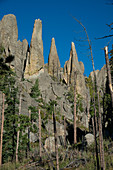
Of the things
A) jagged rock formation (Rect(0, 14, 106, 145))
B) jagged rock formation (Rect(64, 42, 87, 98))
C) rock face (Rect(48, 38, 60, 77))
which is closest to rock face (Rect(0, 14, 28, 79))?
jagged rock formation (Rect(0, 14, 106, 145))

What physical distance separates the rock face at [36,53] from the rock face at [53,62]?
9213 millimetres

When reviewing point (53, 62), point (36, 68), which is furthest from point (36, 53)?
point (53, 62)

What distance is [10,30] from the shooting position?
44.5m

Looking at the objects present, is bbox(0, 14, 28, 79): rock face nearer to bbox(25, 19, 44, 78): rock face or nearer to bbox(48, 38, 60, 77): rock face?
bbox(25, 19, 44, 78): rock face

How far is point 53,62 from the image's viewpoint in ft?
186

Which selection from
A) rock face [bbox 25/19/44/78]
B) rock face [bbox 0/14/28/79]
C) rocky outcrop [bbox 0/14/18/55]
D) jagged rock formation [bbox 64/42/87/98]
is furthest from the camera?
jagged rock formation [bbox 64/42/87/98]

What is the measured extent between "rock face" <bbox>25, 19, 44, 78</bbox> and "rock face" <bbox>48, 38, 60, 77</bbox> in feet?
30.2

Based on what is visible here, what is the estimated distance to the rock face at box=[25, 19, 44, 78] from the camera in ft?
143

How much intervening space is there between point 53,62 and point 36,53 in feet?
38.2

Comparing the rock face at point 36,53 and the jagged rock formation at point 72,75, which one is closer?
the rock face at point 36,53

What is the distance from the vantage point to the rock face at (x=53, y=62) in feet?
181

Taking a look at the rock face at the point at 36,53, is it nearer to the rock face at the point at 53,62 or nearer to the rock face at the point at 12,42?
the rock face at the point at 12,42

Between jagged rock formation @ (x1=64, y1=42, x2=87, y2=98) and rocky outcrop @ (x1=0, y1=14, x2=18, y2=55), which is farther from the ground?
rocky outcrop @ (x1=0, y1=14, x2=18, y2=55)

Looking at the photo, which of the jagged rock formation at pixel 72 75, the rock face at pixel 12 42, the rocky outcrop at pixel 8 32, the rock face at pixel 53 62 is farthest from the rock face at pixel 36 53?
the jagged rock formation at pixel 72 75
